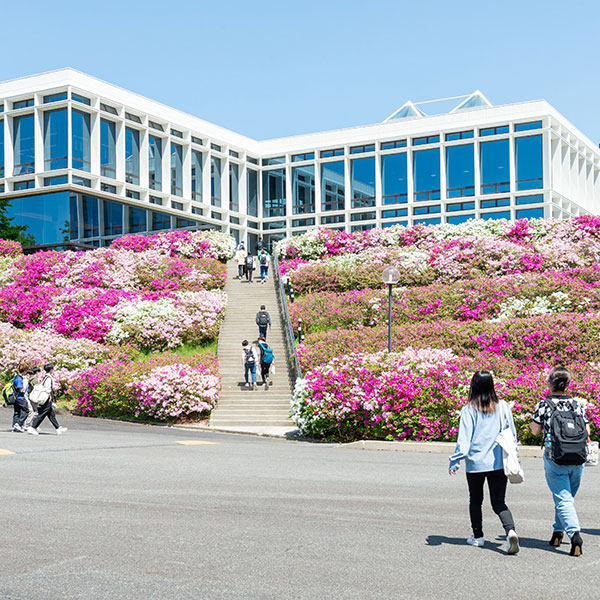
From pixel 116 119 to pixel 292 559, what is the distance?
41.5m

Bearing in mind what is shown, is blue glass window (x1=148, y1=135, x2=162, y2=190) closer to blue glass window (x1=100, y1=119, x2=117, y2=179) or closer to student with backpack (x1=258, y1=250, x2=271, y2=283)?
blue glass window (x1=100, y1=119, x2=117, y2=179)

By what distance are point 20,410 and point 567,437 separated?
520 inches

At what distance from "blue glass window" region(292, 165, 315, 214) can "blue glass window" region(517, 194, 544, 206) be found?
47.3 ft

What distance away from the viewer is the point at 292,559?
607 cm

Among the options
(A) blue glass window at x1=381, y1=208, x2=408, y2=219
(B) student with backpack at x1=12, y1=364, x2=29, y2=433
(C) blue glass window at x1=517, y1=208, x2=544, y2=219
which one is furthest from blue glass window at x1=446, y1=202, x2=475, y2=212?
(B) student with backpack at x1=12, y1=364, x2=29, y2=433

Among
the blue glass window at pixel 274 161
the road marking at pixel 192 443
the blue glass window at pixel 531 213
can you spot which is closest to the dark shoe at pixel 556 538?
the road marking at pixel 192 443

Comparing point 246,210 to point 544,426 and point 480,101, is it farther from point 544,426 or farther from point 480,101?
point 544,426

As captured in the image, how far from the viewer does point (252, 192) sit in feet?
188

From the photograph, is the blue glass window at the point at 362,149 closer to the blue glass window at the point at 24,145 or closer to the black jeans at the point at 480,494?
the blue glass window at the point at 24,145

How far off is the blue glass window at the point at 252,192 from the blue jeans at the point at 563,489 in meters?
50.6

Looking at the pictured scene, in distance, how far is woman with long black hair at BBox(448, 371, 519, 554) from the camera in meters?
6.63

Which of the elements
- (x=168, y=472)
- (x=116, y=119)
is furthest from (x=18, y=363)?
(x=116, y=119)

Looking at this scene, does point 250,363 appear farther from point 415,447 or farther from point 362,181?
point 362,181

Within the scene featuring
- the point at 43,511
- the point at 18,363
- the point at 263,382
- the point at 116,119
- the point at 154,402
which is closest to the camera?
the point at 43,511
